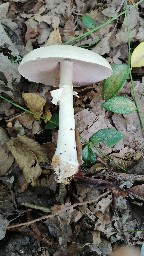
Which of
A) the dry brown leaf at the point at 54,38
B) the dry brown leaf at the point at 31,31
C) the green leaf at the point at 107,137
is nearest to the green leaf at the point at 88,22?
the dry brown leaf at the point at 54,38

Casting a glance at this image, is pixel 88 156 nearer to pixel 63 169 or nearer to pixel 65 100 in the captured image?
pixel 63 169

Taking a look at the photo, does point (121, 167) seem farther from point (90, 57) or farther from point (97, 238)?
point (90, 57)

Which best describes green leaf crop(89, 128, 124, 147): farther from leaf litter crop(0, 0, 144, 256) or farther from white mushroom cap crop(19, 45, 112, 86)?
white mushroom cap crop(19, 45, 112, 86)

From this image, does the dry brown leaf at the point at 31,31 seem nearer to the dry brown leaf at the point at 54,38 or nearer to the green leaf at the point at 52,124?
the dry brown leaf at the point at 54,38

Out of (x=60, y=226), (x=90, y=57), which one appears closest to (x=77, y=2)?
(x=90, y=57)

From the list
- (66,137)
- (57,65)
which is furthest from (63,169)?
(57,65)

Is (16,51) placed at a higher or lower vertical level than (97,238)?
higher
